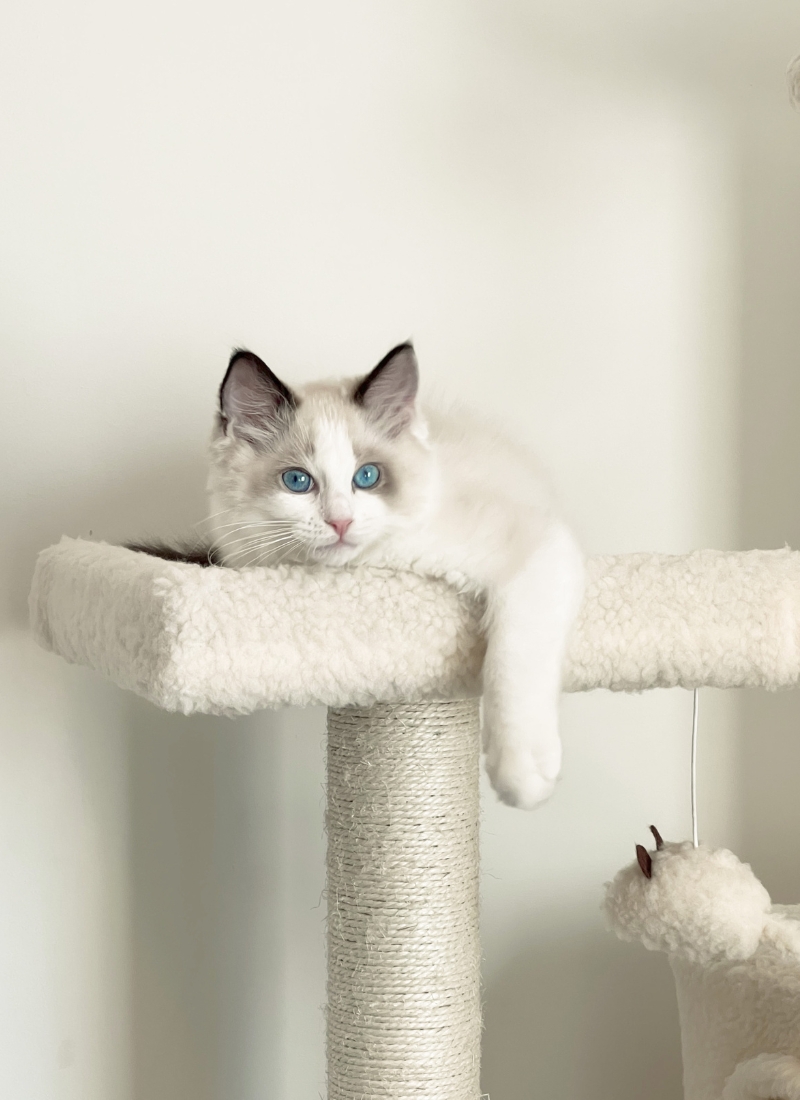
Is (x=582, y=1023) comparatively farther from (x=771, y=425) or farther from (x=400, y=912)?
(x=771, y=425)

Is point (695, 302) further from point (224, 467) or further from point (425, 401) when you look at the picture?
point (224, 467)

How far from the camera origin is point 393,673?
951 mm

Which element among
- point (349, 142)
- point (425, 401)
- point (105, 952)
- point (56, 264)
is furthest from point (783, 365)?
point (105, 952)

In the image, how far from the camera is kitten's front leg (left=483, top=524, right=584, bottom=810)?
2.88 ft

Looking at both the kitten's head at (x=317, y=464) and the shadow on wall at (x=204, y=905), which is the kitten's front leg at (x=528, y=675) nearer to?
the kitten's head at (x=317, y=464)

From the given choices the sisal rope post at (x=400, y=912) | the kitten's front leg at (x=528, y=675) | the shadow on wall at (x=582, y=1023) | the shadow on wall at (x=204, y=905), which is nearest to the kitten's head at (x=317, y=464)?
the kitten's front leg at (x=528, y=675)

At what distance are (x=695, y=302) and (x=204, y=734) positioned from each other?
99 centimetres

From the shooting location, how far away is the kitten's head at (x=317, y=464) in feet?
3.17

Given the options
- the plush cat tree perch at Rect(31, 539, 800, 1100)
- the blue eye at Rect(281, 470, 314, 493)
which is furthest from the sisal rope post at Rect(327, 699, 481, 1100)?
the blue eye at Rect(281, 470, 314, 493)

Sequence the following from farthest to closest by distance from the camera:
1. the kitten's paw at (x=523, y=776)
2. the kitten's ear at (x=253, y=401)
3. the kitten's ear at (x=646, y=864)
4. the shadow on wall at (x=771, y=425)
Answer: the shadow on wall at (x=771, y=425), the kitten's ear at (x=646, y=864), the kitten's ear at (x=253, y=401), the kitten's paw at (x=523, y=776)

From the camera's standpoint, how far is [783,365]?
1.61m

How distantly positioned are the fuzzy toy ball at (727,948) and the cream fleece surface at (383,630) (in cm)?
22

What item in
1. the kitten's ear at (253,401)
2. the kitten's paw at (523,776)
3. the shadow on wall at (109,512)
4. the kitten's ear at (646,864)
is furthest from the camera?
the shadow on wall at (109,512)

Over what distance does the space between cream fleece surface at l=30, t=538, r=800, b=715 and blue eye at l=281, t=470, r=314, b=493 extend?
8cm
